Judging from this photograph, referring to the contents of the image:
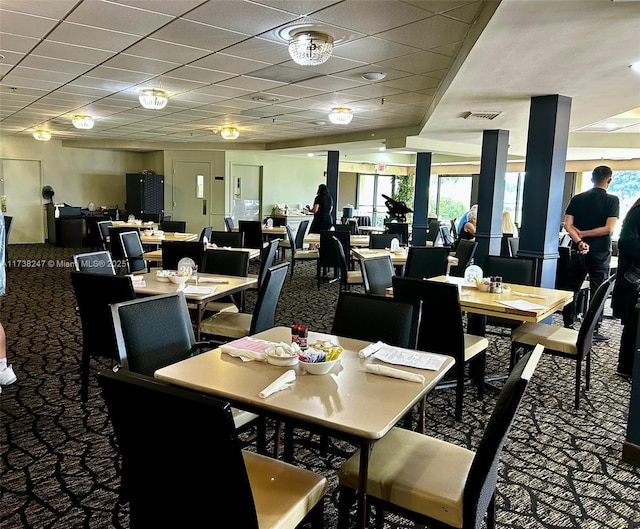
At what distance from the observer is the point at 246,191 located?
13617 mm

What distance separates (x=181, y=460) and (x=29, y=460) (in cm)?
182

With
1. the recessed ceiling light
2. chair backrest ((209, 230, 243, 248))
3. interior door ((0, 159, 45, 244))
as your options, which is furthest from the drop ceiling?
interior door ((0, 159, 45, 244))

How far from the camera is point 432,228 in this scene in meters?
10.4

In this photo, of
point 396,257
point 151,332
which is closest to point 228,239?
point 396,257

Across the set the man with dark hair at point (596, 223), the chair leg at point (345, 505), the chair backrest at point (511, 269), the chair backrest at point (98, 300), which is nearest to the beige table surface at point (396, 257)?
the chair backrest at point (511, 269)

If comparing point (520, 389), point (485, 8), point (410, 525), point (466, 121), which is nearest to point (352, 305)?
point (410, 525)

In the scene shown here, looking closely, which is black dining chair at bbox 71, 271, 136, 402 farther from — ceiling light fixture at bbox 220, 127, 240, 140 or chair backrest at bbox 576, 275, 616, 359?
ceiling light fixture at bbox 220, 127, 240, 140

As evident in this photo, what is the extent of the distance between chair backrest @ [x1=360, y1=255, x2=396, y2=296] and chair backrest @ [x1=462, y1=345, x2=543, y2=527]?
8.21 ft

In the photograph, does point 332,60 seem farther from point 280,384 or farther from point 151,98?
point 280,384

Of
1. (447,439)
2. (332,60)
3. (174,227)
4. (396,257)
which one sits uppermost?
(332,60)

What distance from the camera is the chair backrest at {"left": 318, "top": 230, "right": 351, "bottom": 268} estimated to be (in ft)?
23.5

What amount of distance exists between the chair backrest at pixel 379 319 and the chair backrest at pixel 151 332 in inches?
30.8

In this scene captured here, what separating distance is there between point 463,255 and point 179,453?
5098 millimetres

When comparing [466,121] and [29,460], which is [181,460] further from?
[466,121]
